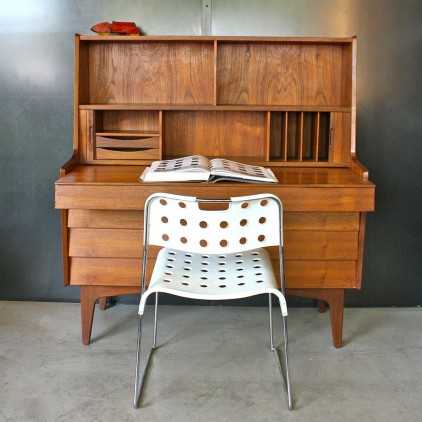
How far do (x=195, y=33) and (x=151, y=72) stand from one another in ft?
0.95

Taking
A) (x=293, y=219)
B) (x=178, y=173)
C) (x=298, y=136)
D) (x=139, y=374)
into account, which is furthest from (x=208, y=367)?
(x=298, y=136)

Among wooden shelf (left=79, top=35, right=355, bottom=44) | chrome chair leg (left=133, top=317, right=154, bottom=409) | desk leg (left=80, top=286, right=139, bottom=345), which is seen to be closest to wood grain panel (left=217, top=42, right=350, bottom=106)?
wooden shelf (left=79, top=35, right=355, bottom=44)

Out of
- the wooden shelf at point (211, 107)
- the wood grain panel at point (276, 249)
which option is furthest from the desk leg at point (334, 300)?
the wooden shelf at point (211, 107)

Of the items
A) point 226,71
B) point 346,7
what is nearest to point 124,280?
point 226,71

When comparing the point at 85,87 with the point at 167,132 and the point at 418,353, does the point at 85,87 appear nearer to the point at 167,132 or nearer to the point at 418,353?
the point at 167,132

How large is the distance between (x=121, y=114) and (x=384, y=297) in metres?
1.67

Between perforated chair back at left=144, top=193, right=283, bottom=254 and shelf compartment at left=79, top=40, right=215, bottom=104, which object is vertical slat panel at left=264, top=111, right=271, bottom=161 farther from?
perforated chair back at left=144, top=193, right=283, bottom=254

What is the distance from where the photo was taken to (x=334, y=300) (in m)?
2.81

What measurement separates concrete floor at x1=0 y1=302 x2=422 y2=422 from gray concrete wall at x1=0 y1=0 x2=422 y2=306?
0.21m

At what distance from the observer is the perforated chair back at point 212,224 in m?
2.21

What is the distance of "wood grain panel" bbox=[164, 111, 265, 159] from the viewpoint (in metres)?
3.17

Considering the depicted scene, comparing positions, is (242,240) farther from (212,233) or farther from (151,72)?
(151,72)

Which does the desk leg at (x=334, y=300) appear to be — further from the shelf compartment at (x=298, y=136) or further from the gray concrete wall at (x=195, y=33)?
the shelf compartment at (x=298, y=136)

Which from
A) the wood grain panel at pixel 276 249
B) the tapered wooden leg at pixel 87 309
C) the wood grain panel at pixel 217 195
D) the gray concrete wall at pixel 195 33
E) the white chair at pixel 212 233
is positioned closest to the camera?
the white chair at pixel 212 233
